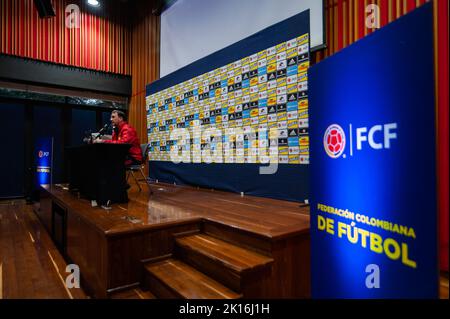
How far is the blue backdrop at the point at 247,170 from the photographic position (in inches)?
131

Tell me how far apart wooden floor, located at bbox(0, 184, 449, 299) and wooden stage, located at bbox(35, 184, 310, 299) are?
1cm

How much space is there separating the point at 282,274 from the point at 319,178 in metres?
0.84

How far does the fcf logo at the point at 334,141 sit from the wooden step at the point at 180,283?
1012mm

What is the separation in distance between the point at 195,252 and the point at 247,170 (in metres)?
2.04

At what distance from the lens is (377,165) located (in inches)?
43.3

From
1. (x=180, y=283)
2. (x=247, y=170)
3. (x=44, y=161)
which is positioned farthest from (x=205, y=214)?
(x=44, y=161)

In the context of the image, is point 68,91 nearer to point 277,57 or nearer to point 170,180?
point 170,180

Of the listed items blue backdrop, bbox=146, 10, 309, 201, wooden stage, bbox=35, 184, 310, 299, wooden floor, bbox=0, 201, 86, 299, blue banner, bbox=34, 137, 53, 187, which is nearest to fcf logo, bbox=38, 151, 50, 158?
blue banner, bbox=34, 137, 53, 187

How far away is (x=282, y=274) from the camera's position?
192 centimetres

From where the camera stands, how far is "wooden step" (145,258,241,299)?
5.64 ft

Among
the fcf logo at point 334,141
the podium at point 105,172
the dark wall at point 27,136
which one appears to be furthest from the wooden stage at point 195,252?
the dark wall at point 27,136

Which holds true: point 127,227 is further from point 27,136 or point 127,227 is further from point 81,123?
point 81,123

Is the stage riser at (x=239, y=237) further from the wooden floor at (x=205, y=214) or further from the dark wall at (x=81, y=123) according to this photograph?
the dark wall at (x=81, y=123)

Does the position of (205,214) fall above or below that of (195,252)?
above
